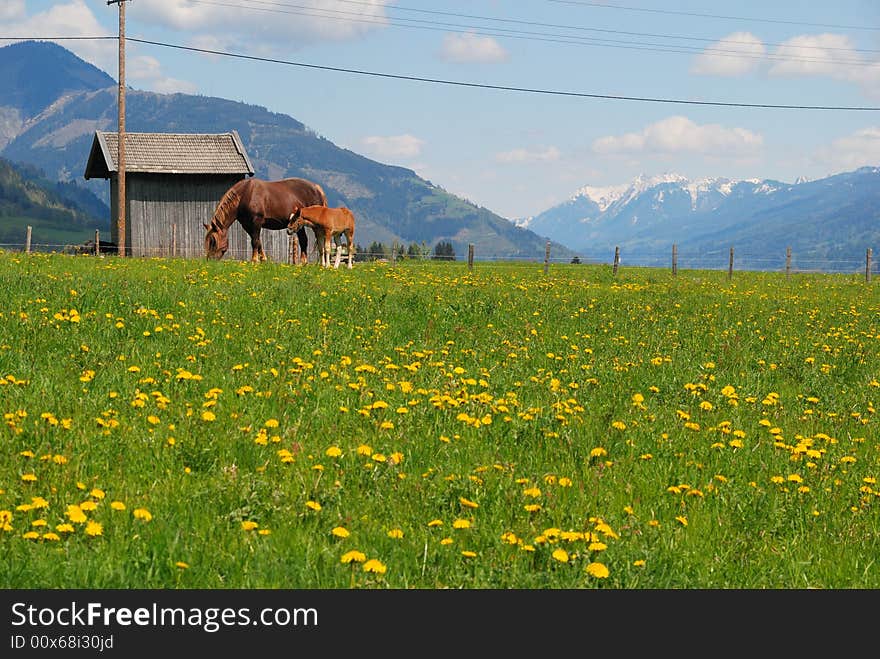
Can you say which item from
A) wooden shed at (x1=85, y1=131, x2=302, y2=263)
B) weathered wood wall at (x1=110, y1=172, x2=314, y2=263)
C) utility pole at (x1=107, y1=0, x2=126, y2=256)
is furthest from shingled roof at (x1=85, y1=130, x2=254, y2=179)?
utility pole at (x1=107, y1=0, x2=126, y2=256)

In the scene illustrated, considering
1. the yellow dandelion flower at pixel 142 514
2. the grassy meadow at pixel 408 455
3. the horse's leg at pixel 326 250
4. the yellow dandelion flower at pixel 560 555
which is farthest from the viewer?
the horse's leg at pixel 326 250

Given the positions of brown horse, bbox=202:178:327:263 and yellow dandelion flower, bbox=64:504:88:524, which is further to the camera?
brown horse, bbox=202:178:327:263

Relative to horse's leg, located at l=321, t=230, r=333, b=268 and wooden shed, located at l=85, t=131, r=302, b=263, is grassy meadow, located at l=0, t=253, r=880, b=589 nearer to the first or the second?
horse's leg, located at l=321, t=230, r=333, b=268

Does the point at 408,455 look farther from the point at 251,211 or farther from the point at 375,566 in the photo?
the point at 251,211

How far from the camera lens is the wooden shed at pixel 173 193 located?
45.9m

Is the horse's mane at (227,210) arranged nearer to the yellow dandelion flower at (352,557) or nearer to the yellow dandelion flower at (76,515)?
the yellow dandelion flower at (76,515)

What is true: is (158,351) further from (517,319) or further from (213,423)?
(517,319)

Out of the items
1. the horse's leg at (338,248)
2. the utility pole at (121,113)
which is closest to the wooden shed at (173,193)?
the utility pole at (121,113)

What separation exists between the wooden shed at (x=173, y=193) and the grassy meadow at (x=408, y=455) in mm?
32330

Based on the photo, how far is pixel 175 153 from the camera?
47.1 m

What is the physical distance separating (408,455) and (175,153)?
4270 centimetres

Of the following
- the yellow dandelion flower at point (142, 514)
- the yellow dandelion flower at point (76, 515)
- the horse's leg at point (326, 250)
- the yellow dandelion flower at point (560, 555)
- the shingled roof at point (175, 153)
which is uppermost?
the shingled roof at point (175, 153)

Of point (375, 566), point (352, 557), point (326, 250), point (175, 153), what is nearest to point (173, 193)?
point (175, 153)

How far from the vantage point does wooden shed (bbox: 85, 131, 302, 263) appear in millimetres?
45906
